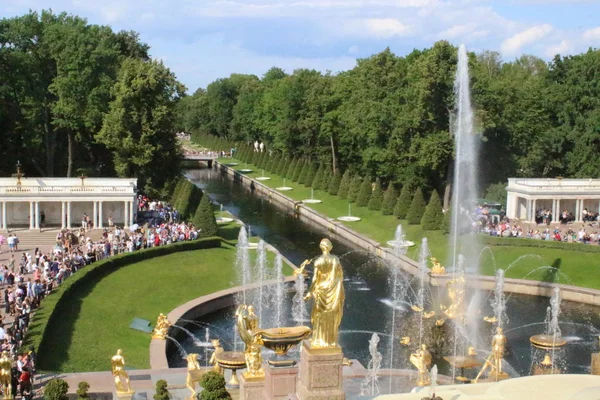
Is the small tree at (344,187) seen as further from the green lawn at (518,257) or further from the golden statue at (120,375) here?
the golden statue at (120,375)

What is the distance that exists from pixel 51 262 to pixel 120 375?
18.6m

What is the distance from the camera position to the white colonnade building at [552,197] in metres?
61.1

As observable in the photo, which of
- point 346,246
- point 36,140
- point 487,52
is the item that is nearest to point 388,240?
point 346,246

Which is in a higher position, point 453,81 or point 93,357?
point 453,81

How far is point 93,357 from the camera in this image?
99.2 ft

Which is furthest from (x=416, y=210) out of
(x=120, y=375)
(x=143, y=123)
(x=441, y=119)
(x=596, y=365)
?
(x=120, y=375)

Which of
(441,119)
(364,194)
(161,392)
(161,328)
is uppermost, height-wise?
(441,119)

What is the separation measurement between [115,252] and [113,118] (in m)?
16.6

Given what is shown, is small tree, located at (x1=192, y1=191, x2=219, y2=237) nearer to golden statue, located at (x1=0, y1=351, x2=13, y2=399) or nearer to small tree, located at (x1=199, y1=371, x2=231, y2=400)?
golden statue, located at (x1=0, y1=351, x2=13, y2=399)

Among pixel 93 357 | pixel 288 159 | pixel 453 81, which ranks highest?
pixel 453 81

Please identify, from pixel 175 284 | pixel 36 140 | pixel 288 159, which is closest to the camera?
pixel 175 284

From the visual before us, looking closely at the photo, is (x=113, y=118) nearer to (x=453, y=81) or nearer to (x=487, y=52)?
(x=453, y=81)

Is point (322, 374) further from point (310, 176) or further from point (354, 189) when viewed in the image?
point (310, 176)

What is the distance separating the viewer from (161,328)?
33625 millimetres
